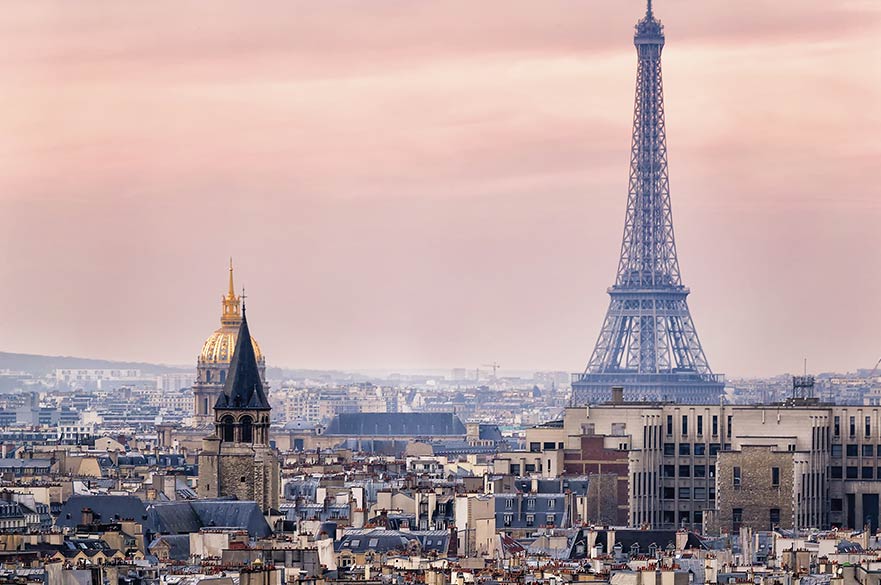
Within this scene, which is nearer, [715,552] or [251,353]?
[715,552]

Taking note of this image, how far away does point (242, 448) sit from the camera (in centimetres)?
11912

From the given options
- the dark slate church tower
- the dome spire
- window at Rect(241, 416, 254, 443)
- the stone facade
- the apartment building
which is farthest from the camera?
the dome spire

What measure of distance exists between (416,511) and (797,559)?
25.2 m

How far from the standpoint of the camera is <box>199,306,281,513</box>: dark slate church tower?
116125mm

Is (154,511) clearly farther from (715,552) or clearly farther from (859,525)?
(859,525)

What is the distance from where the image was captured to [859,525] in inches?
4769

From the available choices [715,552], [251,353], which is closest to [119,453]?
[251,353]

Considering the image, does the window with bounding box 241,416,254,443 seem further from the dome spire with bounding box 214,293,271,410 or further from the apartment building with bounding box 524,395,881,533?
the apartment building with bounding box 524,395,881,533

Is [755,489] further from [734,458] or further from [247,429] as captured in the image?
[247,429]

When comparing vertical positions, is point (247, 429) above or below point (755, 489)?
above

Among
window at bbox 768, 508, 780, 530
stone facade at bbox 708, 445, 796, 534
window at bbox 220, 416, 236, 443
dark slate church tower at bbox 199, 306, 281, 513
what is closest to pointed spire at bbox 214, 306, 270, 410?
dark slate church tower at bbox 199, 306, 281, 513

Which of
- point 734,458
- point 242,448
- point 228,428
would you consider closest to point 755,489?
point 734,458

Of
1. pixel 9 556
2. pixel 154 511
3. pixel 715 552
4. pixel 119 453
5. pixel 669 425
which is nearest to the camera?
pixel 9 556

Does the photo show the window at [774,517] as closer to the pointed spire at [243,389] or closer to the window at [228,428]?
the pointed spire at [243,389]
